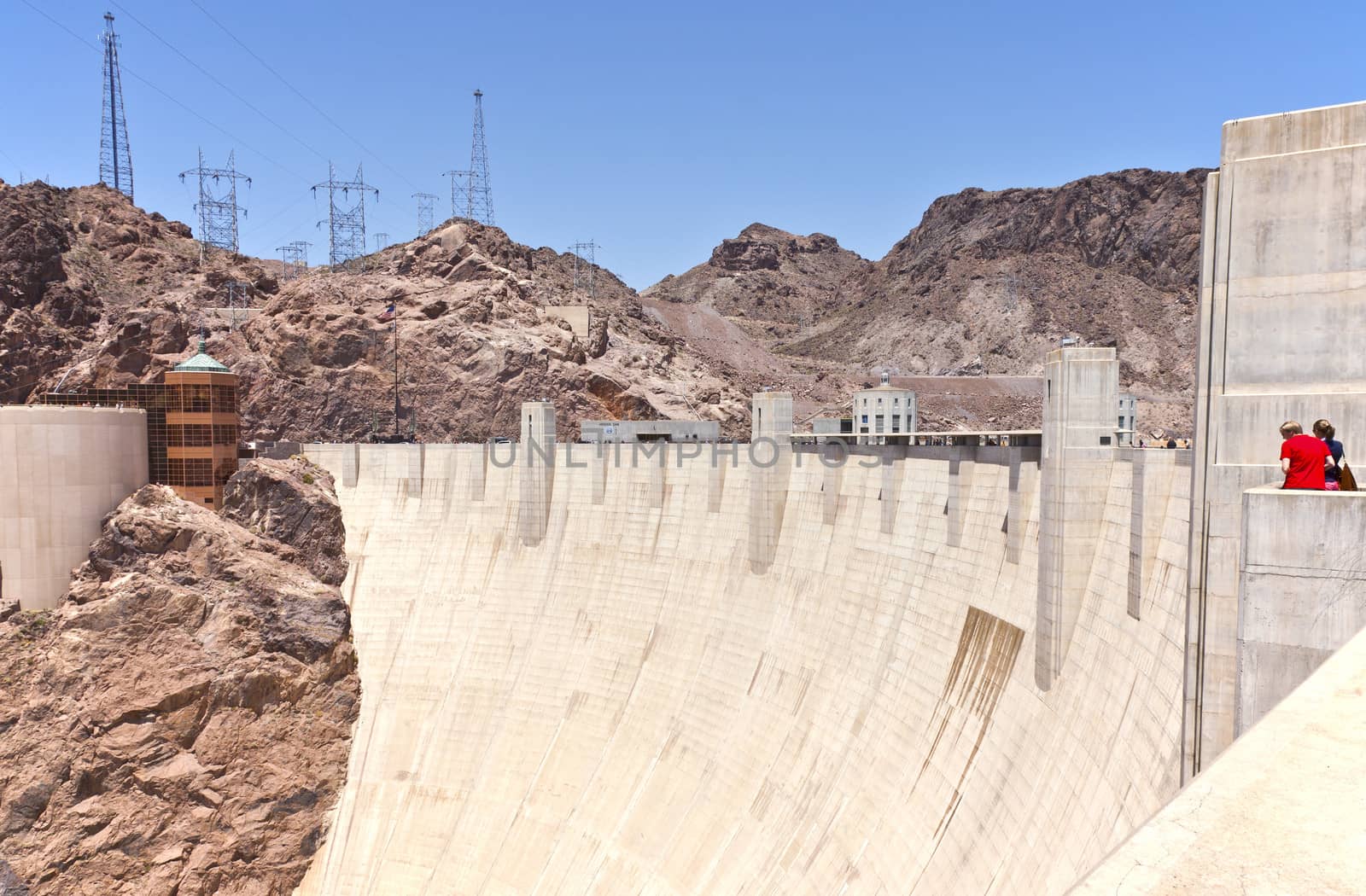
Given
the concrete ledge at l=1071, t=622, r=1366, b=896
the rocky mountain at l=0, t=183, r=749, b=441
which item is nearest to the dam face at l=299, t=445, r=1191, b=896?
the rocky mountain at l=0, t=183, r=749, b=441

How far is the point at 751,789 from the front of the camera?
2600cm

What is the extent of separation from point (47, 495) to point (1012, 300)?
103515mm

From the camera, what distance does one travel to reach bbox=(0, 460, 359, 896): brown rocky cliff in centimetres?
3189

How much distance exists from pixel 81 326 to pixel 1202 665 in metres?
65.1

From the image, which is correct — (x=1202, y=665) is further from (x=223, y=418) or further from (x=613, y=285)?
(x=613, y=285)

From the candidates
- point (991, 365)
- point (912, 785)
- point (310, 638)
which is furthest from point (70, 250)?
point (991, 365)

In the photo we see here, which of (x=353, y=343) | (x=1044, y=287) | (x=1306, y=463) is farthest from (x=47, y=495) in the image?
(x=1044, y=287)

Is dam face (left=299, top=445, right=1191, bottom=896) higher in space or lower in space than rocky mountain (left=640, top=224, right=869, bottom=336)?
lower

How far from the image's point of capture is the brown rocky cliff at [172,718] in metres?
31.9

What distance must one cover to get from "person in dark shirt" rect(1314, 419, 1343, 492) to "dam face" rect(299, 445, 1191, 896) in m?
3.43

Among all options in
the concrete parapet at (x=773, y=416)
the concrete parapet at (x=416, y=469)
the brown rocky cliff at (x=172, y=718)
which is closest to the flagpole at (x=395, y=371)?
the concrete parapet at (x=416, y=469)

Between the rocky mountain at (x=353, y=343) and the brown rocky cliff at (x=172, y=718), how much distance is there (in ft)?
42.8

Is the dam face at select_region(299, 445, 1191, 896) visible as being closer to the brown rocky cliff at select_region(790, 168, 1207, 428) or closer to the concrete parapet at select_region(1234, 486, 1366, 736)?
the concrete parapet at select_region(1234, 486, 1366, 736)

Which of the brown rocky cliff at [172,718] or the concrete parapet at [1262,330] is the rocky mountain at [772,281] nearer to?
the brown rocky cliff at [172,718]
